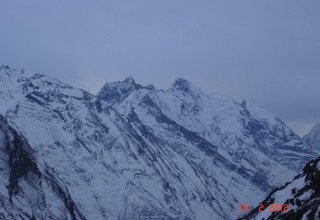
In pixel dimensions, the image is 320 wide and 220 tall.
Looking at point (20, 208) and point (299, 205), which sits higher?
point (299, 205)

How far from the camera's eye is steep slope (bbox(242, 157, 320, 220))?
66625 mm

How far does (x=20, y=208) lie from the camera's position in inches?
7854

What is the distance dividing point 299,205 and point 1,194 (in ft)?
459

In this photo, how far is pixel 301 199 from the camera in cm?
7625

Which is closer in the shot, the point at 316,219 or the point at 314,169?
the point at 316,219

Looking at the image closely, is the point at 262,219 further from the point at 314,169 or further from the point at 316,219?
the point at 316,219

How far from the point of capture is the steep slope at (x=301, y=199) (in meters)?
66.6

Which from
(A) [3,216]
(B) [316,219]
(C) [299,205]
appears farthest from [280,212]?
(A) [3,216]
